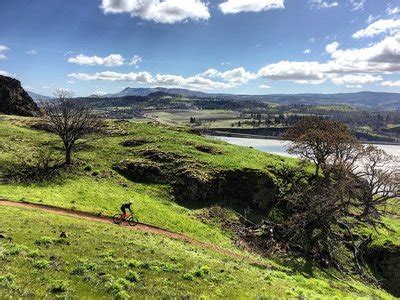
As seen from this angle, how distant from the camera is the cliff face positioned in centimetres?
10938

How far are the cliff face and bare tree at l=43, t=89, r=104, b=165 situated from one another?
50.8 metres

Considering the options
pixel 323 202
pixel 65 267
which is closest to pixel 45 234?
pixel 65 267

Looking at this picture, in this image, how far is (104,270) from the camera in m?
22.5

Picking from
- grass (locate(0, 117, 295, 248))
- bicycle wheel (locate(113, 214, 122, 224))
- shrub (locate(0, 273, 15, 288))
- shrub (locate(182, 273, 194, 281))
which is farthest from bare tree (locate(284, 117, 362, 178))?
shrub (locate(0, 273, 15, 288))

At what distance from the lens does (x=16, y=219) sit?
32562 millimetres

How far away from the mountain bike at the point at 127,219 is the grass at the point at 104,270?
235 inches

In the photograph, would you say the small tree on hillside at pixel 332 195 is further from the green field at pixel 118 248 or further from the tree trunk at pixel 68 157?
the tree trunk at pixel 68 157

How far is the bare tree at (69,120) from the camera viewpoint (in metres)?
59.5

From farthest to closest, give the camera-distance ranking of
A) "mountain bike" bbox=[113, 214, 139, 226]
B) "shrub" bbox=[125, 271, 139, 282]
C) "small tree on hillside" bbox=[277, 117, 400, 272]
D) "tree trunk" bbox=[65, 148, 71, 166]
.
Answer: "tree trunk" bbox=[65, 148, 71, 166]
"small tree on hillside" bbox=[277, 117, 400, 272]
"mountain bike" bbox=[113, 214, 139, 226]
"shrub" bbox=[125, 271, 139, 282]

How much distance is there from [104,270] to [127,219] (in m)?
19.7

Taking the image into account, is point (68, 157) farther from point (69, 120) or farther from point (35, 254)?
point (35, 254)

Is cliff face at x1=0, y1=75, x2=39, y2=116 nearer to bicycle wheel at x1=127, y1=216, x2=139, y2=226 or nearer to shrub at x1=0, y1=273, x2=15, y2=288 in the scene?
bicycle wheel at x1=127, y1=216, x2=139, y2=226

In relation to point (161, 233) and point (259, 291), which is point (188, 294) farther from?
point (161, 233)

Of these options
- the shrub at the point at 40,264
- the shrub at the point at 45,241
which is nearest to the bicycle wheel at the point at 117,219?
the shrub at the point at 45,241
